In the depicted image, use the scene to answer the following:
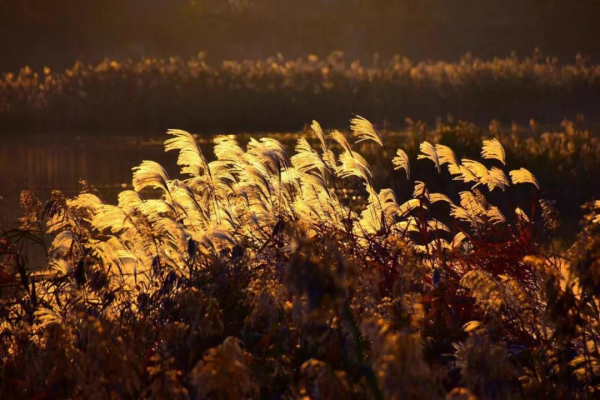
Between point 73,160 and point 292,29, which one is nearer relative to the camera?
point 73,160

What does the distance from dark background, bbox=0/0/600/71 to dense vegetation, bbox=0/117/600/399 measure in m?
47.4

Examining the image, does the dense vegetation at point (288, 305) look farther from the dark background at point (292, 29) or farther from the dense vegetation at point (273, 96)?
the dark background at point (292, 29)

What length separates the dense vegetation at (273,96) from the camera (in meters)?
22.4

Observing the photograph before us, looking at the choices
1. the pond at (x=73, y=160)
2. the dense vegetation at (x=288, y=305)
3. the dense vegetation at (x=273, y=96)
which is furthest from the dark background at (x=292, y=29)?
the dense vegetation at (x=288, y=305)

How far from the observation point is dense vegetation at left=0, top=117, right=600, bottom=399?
2.71 metres

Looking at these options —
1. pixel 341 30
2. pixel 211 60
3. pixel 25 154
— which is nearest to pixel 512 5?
pixel 341 30

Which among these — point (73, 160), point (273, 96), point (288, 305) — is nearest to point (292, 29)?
point (273, 96)

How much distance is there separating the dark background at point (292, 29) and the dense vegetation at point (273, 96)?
87.9ft

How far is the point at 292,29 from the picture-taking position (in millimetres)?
56375

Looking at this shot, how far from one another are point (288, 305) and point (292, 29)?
53710 mm

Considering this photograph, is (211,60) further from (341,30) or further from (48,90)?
(48,90)

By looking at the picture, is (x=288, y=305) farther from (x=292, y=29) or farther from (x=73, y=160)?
(x=292, y=29)

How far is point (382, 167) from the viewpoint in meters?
13.2

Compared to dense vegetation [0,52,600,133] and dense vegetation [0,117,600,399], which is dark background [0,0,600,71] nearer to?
dense vegetation [0,52,600,133]
